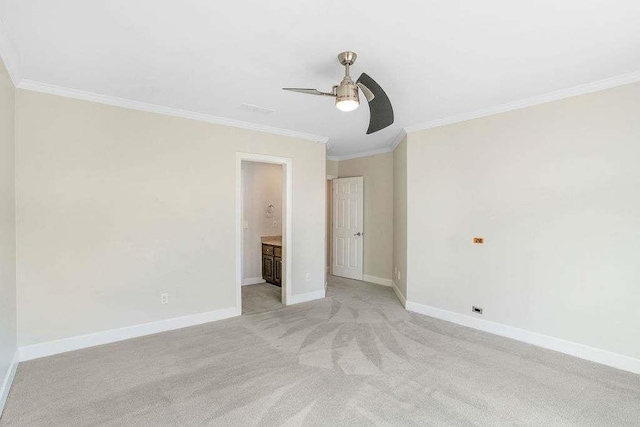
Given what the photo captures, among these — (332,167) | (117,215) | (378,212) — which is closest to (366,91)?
(117,215)

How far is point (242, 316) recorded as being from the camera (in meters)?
4.27

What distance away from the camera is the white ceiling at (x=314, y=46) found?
74.2 inches

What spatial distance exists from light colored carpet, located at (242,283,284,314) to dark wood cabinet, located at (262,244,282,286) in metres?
0.13

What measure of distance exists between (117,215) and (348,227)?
415 centimetres

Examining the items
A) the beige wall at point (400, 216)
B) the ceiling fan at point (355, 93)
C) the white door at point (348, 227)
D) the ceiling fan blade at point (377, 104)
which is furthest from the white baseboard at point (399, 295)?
the ceiling fan at point (355, 93)

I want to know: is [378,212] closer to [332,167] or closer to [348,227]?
[348,227]

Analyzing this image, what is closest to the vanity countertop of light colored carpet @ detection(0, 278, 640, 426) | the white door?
the white door

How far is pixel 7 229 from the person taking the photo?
2.58 m

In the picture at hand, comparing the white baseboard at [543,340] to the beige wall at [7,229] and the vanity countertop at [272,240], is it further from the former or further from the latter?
the beige wall at [7,229]

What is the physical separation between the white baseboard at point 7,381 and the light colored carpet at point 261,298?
2272 millimetres

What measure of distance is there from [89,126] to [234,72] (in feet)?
5.62

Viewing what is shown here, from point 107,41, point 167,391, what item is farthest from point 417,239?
point 107,41

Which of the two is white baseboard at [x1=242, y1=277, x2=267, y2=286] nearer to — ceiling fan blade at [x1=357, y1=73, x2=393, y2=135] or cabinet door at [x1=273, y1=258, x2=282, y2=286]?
cabinet door at [x1=273, y1=258, x2=282, y2=286]

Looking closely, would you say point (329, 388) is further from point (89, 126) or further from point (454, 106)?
point (89, 126)
